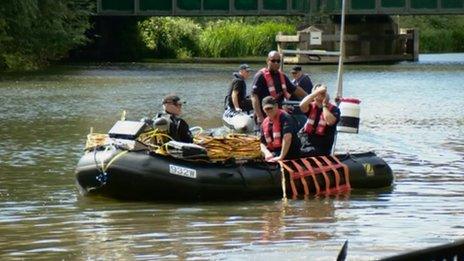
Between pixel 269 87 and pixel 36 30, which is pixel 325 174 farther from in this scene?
pixel 36 30

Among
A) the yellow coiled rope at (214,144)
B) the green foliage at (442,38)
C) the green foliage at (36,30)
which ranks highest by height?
the yellow coiled rope at (214,144)

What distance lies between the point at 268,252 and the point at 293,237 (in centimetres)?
96

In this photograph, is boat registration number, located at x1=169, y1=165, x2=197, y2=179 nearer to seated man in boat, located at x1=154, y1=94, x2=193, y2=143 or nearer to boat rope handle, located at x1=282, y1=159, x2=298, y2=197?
seated man in boat, located at x1=154, y1=94, x2=193, y2=143

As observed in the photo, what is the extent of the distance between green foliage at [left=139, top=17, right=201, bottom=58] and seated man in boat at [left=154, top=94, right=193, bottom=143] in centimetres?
5824

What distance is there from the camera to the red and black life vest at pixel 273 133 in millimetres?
15578

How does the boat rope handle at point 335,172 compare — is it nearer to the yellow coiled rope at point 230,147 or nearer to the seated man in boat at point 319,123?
the seated man in boat at point 319,123

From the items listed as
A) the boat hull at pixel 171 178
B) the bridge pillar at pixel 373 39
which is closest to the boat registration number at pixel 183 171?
the boat hull at pixel 171 178

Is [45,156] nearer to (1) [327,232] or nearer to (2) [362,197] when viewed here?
(2) [362,197]

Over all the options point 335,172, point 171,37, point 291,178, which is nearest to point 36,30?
point 171,37

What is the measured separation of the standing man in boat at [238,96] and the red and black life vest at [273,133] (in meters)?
6.37

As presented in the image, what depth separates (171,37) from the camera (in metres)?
73.9

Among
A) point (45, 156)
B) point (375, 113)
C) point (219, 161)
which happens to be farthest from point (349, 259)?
point (375, 113)

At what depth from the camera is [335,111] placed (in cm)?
1606

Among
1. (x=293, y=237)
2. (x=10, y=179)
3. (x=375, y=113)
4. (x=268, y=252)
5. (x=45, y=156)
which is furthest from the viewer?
(x=375, y=113)
